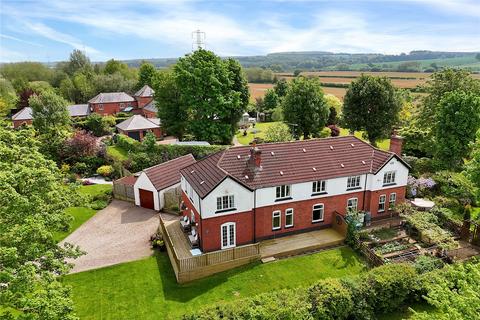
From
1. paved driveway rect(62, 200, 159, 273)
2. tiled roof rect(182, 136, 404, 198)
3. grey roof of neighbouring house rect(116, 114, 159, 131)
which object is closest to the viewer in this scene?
paved driveway rect(62, 200, 159, 273)

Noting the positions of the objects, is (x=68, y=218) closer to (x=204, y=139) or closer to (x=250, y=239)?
(x=250, y=239)

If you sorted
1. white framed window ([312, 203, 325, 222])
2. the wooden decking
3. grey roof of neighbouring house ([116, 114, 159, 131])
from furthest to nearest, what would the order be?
grey roof of neighbouring house ([116, 114, 159, 131]) → white framed window ([312, 203, 325, 222]) → the wooden decking

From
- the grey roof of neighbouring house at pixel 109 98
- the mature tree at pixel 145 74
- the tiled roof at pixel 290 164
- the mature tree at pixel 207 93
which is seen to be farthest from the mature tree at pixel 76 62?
the tiled roof at pixel 290 164

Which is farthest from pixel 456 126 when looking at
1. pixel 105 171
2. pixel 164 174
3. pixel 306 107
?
pixel 105 171

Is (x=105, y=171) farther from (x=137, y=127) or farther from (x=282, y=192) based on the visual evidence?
(x=282, y=192)

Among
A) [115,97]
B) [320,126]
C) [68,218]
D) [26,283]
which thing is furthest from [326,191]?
[115,97]

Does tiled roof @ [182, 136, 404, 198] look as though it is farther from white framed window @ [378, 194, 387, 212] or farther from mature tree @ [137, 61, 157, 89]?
mature tree @ [137, 61, 157, 89]

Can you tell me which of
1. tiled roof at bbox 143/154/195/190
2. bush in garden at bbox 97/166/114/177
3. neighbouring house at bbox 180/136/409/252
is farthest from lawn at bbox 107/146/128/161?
neighbouring house at bbox 180/136/409/252
